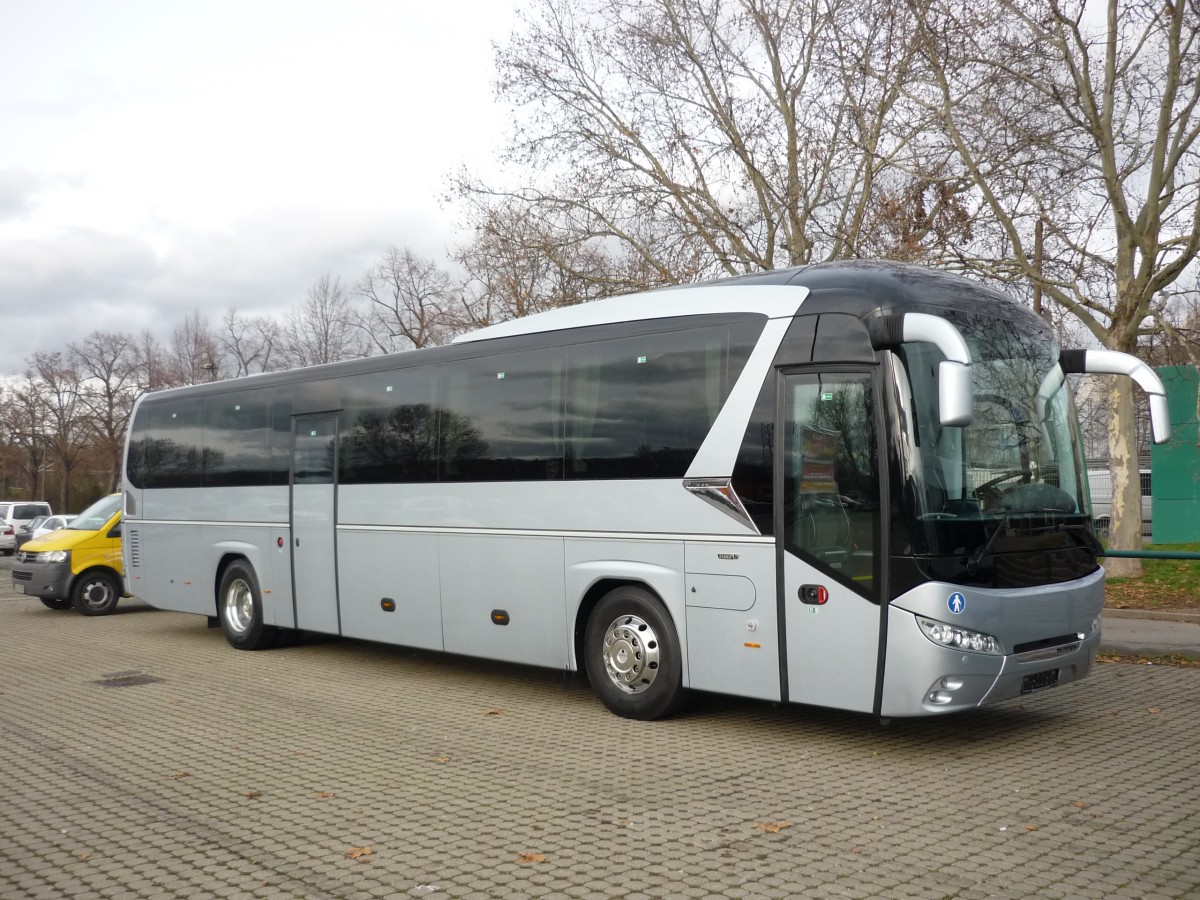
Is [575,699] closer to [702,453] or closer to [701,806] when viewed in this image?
[702,453]

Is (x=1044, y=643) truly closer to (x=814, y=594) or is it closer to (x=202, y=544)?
(x=814, y=594)

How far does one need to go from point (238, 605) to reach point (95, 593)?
6.49 meters

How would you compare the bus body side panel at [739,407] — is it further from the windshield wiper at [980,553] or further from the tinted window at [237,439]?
the tinted window at [237,439]

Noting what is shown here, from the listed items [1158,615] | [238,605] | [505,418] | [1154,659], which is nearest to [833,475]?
[505,418]

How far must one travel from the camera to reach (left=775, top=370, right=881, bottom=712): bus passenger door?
7.46 meters

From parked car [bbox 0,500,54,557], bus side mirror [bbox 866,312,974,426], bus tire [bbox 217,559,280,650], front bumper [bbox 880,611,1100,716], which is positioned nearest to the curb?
front bumper [bbox 880,611,1100,716]

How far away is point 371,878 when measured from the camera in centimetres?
533

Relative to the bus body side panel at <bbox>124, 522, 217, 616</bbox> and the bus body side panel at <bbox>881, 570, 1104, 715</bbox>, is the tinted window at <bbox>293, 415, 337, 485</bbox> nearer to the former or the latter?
the bus body side panel at <bbox>124, 522, 217, 616</bbox>

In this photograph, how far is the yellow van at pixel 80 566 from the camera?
62.1 ft

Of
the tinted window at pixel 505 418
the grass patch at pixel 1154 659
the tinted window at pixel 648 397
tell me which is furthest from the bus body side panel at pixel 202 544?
the grass patch at pixel 1154 659

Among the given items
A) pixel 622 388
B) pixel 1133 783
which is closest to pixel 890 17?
pixel 622 388

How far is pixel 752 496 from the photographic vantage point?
26.6 ft

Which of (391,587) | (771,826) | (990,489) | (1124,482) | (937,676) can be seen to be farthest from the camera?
(1124,482)

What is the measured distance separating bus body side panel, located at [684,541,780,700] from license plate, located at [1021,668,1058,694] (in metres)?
1.67
